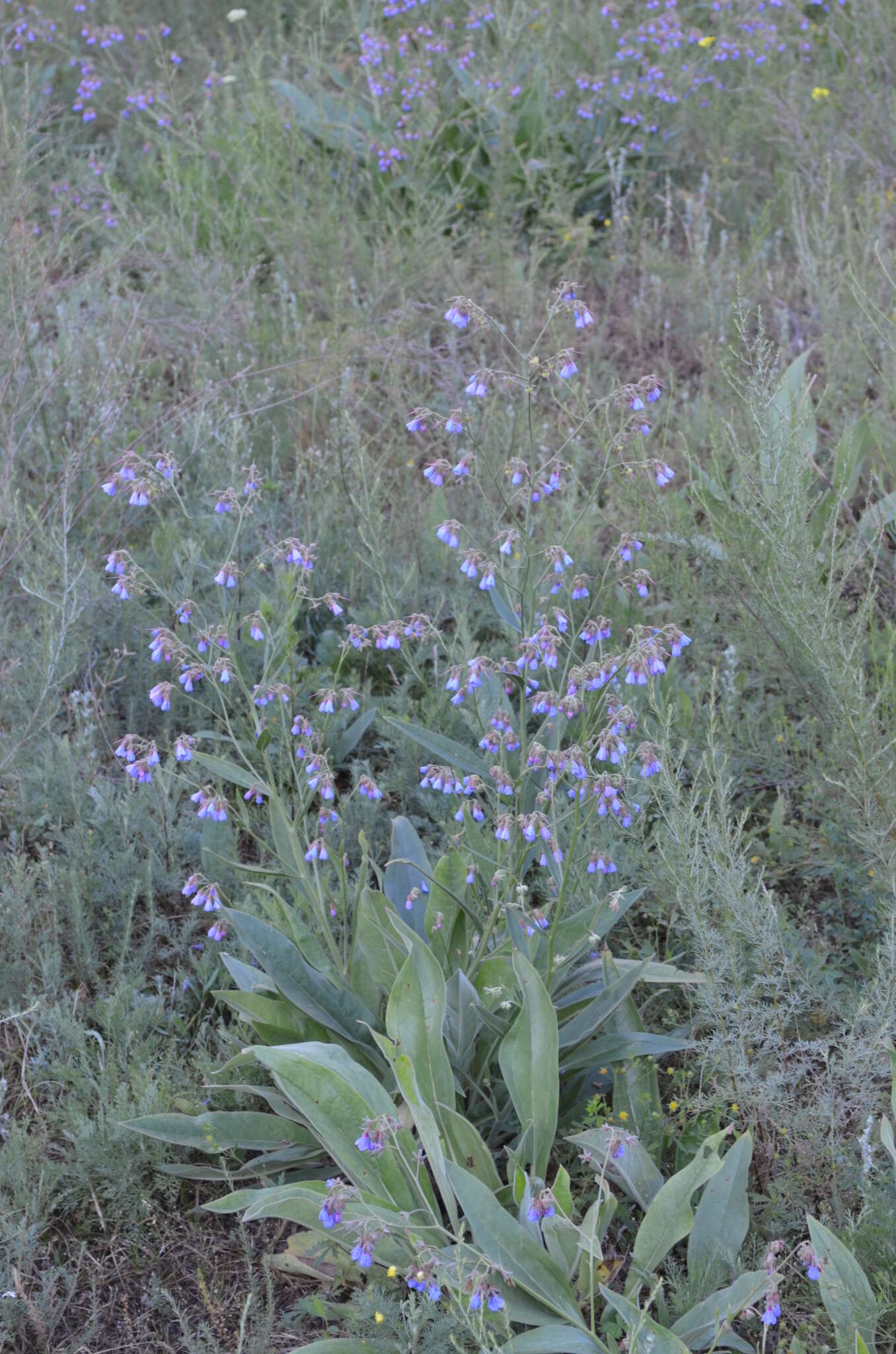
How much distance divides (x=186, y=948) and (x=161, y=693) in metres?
0.86

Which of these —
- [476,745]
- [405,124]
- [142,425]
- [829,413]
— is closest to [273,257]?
[405,124]

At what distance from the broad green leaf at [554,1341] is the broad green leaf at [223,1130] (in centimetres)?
60

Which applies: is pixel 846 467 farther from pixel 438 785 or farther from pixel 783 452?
pixel 438 785

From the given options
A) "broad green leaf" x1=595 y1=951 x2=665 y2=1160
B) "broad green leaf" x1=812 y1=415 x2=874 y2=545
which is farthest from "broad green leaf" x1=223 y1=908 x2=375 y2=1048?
"broad green leaf" x1=812 y1=415 x2=874 y2=545

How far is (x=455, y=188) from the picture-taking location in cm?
515

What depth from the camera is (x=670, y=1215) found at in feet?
6.73

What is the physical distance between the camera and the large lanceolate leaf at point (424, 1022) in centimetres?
216

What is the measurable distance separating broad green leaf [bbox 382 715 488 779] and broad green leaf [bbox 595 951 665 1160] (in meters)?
0.60

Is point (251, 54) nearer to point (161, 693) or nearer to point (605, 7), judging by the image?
point (605, 7)

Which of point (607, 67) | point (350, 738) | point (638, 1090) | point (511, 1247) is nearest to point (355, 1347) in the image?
point (511, 1247)

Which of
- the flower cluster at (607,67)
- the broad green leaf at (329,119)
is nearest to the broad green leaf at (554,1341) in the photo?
the flower cluster at (607,67)

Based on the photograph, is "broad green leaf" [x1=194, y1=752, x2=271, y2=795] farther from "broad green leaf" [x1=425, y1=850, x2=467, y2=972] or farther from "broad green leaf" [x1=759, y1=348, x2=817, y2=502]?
"broad green leaf" [x1=759, y1=348, x2=817, y2=502]

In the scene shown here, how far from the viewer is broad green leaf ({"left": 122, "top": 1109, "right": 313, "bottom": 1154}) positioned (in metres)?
2.33

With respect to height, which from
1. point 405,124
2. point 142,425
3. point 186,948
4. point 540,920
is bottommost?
point 186,948
